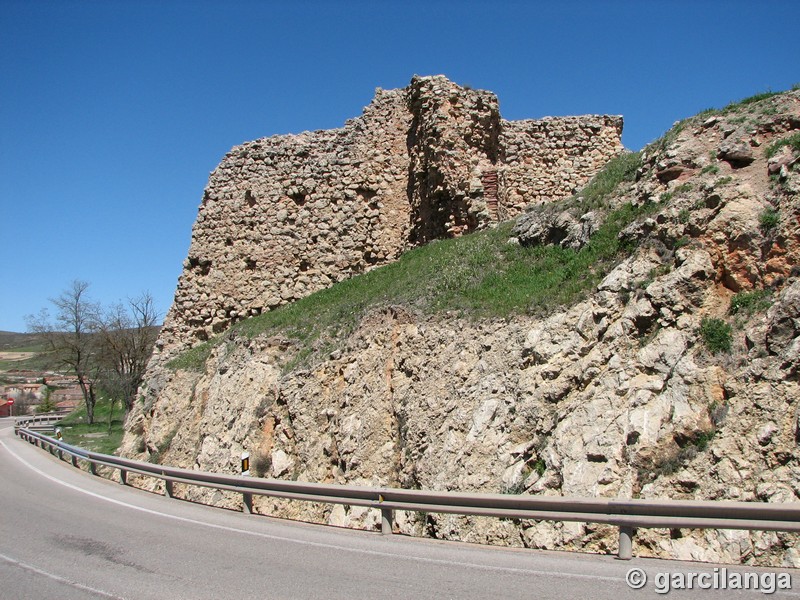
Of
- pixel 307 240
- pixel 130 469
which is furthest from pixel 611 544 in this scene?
pixel 307 240

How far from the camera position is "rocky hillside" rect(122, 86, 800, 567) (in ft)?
26.6

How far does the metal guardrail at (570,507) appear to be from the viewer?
612 cm

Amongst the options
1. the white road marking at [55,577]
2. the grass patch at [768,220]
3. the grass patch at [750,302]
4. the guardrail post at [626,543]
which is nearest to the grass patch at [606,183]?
the grass patch at [768,220]

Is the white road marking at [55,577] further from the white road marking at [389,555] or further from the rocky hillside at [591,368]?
the rocky hillside at [591,368]

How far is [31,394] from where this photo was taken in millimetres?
72750

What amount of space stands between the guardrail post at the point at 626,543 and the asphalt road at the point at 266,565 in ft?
0.39

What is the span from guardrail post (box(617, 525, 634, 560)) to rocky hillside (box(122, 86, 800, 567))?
1.14 m

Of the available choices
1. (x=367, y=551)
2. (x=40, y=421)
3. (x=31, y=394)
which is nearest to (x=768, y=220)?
(x=367, y=551)

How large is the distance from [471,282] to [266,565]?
832 centimetres

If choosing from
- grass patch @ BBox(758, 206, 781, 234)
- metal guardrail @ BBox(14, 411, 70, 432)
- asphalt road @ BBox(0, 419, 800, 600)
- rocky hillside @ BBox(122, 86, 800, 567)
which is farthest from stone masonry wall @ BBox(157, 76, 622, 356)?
metal guardrail @ BBox(14, 411, 70, 432)

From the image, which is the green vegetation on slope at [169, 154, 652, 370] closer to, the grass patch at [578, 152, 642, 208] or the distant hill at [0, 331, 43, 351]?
the grass patch at [578, 152, 642, 208]

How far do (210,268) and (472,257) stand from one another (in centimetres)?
975

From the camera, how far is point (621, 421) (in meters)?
8.95

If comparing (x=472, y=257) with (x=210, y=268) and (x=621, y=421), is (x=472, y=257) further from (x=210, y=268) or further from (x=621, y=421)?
(x=210, y=268)
